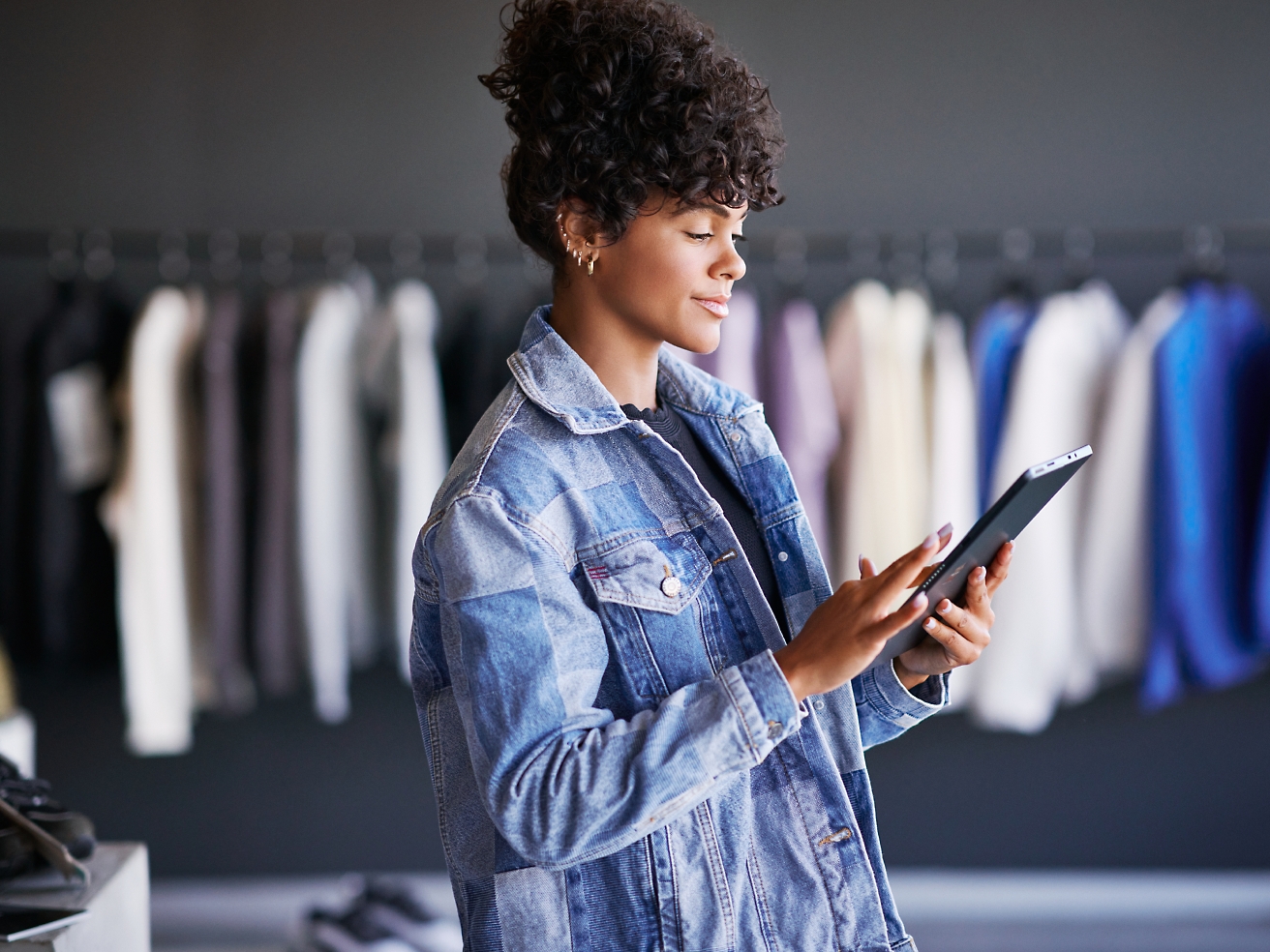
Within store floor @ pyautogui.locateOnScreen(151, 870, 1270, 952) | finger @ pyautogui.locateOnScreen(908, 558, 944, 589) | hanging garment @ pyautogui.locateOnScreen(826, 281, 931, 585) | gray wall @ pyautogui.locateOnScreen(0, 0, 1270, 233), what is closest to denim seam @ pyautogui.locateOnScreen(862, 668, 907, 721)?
finger @ pyautogui.locateOnScreen(908, 558, 944, 589)

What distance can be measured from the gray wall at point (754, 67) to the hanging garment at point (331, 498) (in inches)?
21.8

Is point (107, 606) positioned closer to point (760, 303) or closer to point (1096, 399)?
point (760, 303)

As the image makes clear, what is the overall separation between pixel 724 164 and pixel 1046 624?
1721mm

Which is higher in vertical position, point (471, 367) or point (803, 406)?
point (471, 367)

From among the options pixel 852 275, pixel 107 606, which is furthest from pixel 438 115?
pixel 107 606

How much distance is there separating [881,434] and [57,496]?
174 centimetres

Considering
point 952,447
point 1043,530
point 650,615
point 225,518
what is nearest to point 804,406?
point 952,447

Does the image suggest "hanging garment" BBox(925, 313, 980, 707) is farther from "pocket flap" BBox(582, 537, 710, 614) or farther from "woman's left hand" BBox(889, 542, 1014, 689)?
"pocket flap" BBox(582, 537, 710, 614)

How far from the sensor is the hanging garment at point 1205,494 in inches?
92.3

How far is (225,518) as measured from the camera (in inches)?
95.6

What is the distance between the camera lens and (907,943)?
1048 millimetres

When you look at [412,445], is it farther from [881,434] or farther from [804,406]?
[881,434]

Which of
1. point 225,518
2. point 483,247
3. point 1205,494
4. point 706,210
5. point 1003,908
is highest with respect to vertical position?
point 483,247

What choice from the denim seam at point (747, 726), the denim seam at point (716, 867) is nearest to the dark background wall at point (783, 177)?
the denim seam at point (716, 867)
